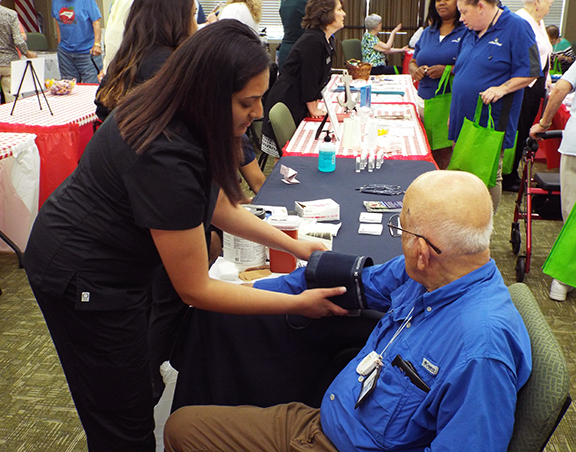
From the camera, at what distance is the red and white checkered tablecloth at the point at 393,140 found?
9.93ft

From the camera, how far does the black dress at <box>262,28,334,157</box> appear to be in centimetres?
395

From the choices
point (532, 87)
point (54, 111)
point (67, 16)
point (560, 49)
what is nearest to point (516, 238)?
point (532, 87)

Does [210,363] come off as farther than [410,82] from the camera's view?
No

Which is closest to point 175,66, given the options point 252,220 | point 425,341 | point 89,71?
point 252,220

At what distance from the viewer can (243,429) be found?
4.58ft

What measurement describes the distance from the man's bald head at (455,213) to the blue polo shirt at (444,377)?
7 centimetres

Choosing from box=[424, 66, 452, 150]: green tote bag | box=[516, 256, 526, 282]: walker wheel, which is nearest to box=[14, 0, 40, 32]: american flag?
box=[424, 66, 452, 150]: green tote bag

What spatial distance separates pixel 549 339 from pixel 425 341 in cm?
23

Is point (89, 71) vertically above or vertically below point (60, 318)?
below

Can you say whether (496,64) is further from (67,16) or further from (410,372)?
(67,16)

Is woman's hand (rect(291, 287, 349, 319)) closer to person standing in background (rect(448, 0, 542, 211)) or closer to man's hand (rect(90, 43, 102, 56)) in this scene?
person standing in background (rect(448, 0, 542, 211))

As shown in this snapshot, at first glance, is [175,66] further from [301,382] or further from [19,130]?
[19,130]

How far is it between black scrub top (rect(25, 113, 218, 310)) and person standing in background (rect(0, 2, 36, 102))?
4.41m

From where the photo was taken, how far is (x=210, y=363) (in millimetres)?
1569
